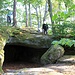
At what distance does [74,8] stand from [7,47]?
1572cm

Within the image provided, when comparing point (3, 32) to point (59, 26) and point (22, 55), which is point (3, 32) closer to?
point (59, 26)

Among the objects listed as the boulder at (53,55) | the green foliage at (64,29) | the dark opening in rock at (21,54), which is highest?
the green foliage at (64,29)

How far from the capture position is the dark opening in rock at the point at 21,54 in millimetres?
17391

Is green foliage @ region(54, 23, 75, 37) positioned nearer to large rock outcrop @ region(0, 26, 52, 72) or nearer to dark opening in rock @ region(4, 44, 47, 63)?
large rock outcrop @ region(0, 26, 52, 72)

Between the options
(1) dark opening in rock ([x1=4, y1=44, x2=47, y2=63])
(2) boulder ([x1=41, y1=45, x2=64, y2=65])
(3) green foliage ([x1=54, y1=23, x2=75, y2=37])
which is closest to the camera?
(2) boulder ([x1=41, y1=45, x2=64, y2=65])

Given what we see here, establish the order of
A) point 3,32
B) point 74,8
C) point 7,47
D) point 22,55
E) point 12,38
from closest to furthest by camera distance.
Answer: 1. point 74,8
2. point 3,32
3. point 12,38
4. point 7,47
5. point 22,55

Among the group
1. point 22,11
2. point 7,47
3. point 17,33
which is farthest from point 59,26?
point 22,11

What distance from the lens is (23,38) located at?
1382cm

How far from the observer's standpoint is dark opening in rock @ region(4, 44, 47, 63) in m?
17.4

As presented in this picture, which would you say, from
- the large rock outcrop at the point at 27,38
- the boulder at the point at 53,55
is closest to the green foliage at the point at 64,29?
the large rock outcrop at the point at 27,38

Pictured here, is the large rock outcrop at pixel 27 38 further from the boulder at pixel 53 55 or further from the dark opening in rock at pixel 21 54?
the dark opening in rock at pixel 21 54

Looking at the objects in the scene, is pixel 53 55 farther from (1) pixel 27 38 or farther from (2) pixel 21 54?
(2) pixel 21 54

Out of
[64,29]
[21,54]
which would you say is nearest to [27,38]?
[64,29]

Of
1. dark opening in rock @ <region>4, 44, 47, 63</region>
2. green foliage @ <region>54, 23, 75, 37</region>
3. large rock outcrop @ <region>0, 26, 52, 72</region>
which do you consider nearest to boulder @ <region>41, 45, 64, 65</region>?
large rock outcrop @ <region>0, 26, 52, 72</region>
